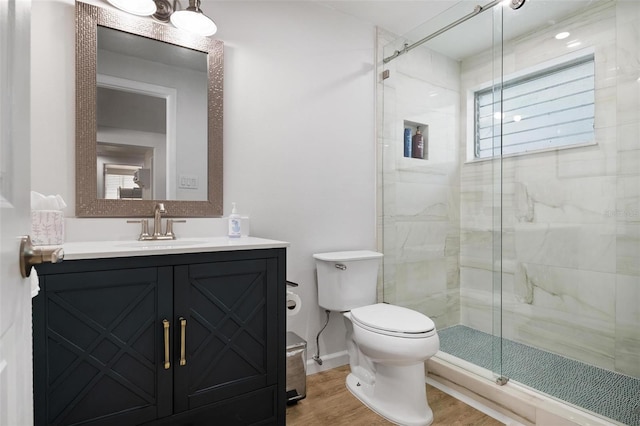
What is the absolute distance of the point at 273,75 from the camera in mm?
2029

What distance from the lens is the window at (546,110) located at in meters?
2.06

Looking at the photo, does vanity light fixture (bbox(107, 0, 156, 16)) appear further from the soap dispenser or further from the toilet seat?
the toilet seat

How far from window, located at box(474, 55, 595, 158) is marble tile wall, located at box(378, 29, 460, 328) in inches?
14.2

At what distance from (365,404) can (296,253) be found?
2.98 ft

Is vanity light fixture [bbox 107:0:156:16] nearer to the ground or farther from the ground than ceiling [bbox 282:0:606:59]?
nearer to the ground

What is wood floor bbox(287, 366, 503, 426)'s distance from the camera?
1674mm

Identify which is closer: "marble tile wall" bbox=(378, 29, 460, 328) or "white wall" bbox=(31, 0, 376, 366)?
"white wall" bbox=(31, 0, 376, 366)

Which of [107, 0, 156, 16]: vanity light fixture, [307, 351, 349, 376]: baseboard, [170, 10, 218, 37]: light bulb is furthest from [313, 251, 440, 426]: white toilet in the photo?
[107, 0, 156, 16]: vanity light fixture

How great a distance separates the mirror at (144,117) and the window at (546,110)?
5.94 feet

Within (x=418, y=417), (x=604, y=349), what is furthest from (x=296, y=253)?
(x=604, y=349)

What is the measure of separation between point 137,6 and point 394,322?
1943mm

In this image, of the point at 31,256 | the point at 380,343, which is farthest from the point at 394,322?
the point at 31,256

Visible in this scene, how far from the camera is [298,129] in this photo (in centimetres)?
212

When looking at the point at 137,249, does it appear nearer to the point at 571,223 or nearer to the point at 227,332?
the point at 227,332
